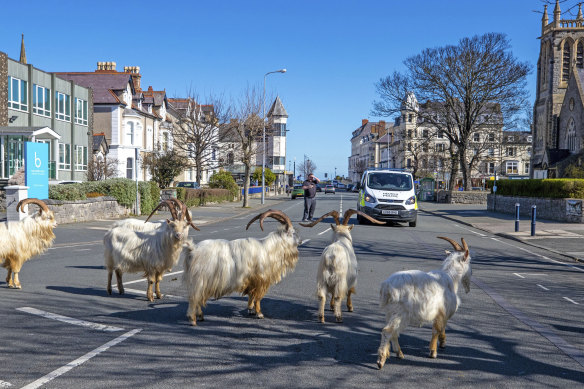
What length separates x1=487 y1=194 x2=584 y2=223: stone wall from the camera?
25.1 m

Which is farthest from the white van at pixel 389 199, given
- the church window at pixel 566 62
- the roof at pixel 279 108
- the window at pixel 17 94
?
the roof at pixel 279 108

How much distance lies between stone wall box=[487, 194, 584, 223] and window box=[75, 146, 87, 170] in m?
33.1

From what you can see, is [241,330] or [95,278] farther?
[95,278]

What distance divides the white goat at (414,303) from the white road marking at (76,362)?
2840 mm

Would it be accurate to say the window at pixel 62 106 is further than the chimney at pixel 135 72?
No

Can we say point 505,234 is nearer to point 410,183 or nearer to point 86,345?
Result: point 410,183

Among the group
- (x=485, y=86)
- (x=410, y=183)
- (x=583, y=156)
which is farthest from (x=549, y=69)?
(x=410, y=183)

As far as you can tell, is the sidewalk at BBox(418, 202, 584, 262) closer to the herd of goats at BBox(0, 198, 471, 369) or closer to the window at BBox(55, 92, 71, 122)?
the herd of goats at BBox(0, 198, 471, 369)

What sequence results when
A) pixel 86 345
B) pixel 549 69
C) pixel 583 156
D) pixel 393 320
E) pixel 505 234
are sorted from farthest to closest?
pixel 549 69
pixel 583 156
pixel 505 234
pixel 86 345
pixel 393 320

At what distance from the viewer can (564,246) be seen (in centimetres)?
1659

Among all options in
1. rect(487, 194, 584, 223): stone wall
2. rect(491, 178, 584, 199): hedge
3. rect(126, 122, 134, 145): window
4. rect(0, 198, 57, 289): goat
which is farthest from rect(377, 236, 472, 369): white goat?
rect(126, 122, 134, 145): window

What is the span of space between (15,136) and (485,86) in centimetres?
3674

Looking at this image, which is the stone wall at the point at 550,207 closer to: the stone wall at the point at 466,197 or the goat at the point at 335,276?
the stone wall at the point at 466,197

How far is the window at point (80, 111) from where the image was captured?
146 ft
